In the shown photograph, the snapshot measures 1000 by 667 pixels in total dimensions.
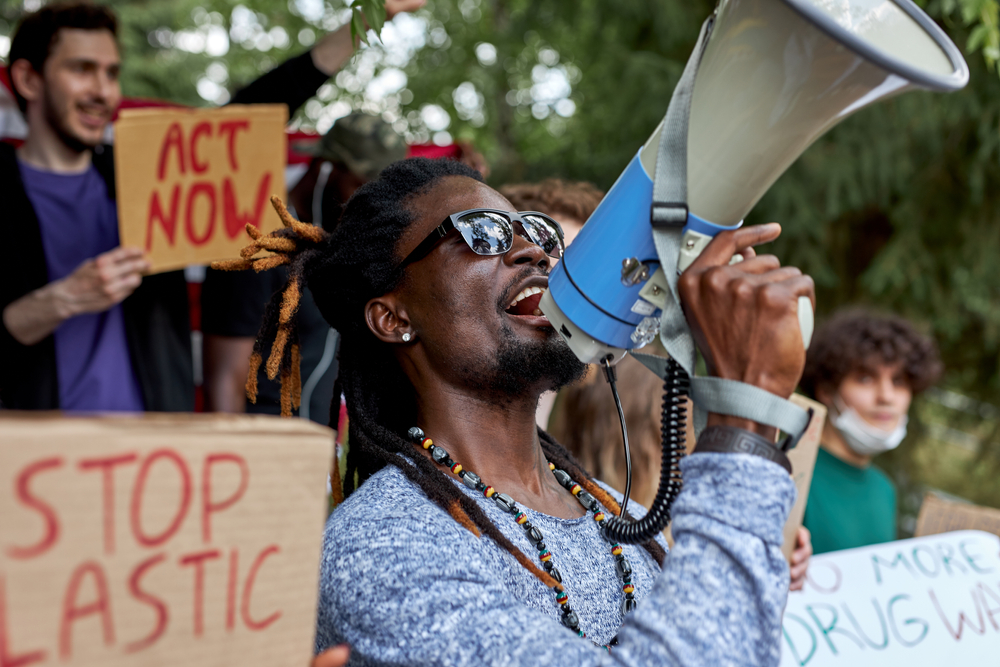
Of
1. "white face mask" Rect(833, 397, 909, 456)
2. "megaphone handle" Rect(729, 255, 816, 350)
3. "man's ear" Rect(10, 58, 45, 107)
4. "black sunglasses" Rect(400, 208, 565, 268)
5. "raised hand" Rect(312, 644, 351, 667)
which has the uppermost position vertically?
"man's ear" Rect(10, 58, 45, 107)

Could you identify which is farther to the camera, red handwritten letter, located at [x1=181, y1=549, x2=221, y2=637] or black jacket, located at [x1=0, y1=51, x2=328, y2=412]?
black jacket, located at [x1=0, y1=51, x2=328, y2=412]

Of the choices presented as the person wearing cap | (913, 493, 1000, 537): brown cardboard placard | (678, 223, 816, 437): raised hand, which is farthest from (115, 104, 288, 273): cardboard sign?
(913, 493, 1000, 537): brown cardboard placard

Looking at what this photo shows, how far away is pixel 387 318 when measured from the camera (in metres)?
1.96

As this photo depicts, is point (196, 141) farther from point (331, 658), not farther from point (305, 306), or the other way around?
point (331, 658)

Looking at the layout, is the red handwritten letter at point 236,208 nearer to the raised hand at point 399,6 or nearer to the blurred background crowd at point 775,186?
the blurred background crowd at point 775,186

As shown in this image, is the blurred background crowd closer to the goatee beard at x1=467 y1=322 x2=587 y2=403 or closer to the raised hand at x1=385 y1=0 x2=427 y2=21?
the raised hand at x1=385 y1=0 x2=427 y2=21

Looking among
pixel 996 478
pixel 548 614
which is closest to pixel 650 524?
pixel 548 614

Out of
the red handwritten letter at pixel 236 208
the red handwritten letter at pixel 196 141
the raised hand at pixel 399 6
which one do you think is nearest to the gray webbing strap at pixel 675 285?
the raised hand at pixel 399 6

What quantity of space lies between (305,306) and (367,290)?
1.04m

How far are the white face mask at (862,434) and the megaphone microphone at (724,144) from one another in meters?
2.22

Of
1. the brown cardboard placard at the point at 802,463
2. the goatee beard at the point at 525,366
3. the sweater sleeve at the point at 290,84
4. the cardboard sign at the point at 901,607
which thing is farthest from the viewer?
the sweater sleeve at the point at 290,84

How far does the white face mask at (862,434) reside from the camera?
332 centimetres

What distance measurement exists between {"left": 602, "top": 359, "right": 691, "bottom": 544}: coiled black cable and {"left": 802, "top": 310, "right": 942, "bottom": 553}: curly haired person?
82.2 inches

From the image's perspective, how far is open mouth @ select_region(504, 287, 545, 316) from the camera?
188 centimetres
